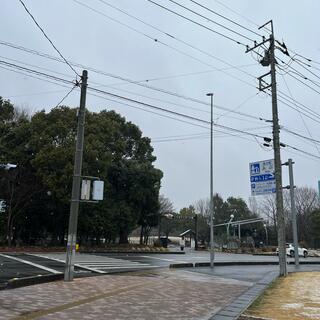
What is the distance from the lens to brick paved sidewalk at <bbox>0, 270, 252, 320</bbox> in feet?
30.8

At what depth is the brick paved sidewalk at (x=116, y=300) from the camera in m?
9.39

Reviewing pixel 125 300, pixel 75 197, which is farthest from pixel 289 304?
pixel 75 197

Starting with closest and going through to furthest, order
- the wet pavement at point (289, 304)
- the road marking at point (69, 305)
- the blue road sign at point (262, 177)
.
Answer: the road marking at point (69, 305)
the wet pavement at point (289, 304)
the blue road sign at point (262, 177)

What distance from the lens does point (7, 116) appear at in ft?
147

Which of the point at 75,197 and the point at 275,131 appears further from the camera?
the point at 275,131

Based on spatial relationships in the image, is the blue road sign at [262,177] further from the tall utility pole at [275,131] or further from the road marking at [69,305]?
the road marking at [69,305]

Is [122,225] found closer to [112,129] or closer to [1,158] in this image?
[112,129]

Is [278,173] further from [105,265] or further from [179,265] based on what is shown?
[105,265]

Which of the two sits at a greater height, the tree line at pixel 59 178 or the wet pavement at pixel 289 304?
the tree line at pixel 59 178

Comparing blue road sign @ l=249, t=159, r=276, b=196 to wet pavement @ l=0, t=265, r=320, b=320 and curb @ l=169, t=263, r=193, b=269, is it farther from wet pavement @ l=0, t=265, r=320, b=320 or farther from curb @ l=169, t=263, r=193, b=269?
wet pavement @ l=0, t=265, r=320, b=320

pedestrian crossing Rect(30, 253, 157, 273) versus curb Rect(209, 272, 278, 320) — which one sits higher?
pedestrian crossing Rect(30, 253, 157, 273)

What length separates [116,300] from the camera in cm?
1142

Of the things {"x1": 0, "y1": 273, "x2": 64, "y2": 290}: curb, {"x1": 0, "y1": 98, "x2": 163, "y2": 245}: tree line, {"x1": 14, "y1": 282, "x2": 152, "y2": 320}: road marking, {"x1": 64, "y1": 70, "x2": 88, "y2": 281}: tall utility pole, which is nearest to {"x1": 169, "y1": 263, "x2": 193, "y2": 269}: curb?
{"x1": 64, "y1": 70, "x2": 88, "y2": 281}: tall utility pole

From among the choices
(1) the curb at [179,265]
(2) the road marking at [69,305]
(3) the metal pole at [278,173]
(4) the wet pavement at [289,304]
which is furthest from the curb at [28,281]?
(3) the metal pole at [278,173]
